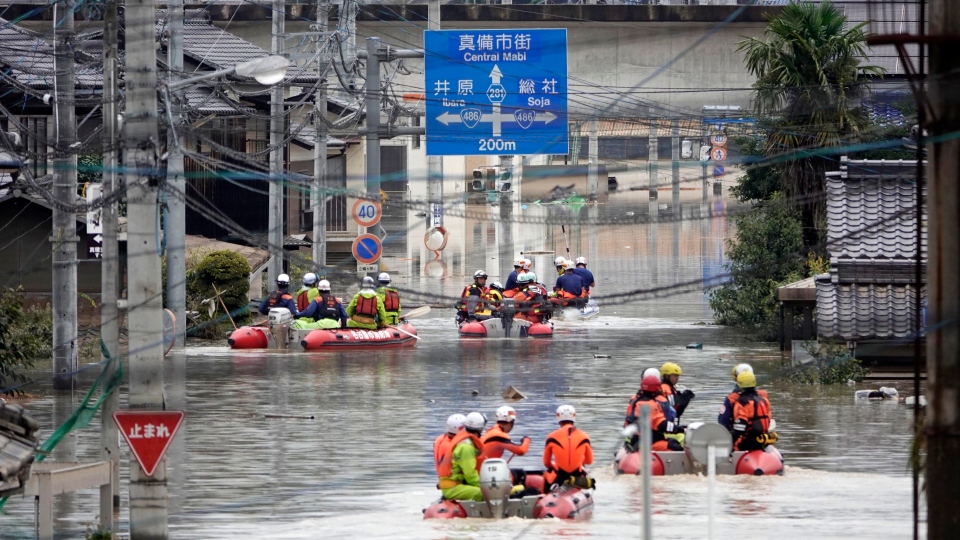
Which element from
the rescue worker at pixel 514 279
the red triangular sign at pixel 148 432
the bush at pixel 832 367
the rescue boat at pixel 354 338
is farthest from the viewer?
the rescue worker at pixel 514 279

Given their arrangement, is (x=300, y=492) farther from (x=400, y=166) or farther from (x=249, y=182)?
(x=400, y=166)

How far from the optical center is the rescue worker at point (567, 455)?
49.0ft

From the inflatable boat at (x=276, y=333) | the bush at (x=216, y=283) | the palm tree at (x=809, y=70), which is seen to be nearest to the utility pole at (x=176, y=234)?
the inflatable boat at (x=276, y=333)

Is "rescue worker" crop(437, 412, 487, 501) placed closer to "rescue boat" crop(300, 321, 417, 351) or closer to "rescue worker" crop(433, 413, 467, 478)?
"rescue worker" crop(433, 413, 467, 478)

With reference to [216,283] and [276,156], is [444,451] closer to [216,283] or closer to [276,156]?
[216,283]

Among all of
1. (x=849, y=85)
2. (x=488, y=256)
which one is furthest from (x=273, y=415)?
(x=488, y=256)

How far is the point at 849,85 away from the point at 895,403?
444 inches

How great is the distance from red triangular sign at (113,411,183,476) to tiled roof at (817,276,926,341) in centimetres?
1452

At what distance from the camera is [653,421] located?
1694cm

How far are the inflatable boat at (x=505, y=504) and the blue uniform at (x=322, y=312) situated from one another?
16.9 m

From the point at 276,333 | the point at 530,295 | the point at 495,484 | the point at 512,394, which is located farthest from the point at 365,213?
the point at 495,484

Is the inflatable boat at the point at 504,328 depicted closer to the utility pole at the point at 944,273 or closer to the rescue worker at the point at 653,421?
the rescue worker at the point at 653,421

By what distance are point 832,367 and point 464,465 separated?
11.5 meters

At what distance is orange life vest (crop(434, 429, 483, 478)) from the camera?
47.7 feet
